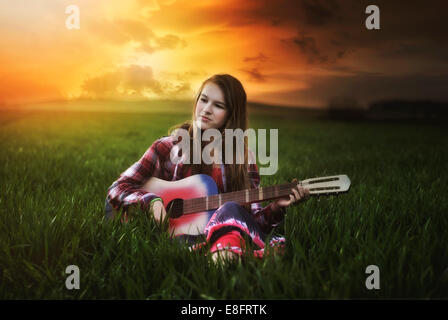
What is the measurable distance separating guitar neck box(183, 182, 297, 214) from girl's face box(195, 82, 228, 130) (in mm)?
483

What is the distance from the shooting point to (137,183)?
89.0 inches

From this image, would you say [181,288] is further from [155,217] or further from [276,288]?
[155,217]

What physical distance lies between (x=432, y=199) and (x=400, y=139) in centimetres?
511

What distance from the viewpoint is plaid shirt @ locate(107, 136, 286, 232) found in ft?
6.98

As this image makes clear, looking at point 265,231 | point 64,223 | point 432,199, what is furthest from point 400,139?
point 64,223

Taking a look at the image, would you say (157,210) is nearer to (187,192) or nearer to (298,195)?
(187,192)

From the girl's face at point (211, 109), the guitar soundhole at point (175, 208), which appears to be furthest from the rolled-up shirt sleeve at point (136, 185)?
the girl's face at point (211, 109)

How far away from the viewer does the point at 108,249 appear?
1707 millimetres

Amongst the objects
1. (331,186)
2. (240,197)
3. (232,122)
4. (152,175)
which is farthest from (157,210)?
(331,186)

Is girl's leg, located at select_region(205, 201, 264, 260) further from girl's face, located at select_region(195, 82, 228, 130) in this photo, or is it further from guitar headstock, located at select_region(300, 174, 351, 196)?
girl's face, located at select_region(195, 82, 228, 130)

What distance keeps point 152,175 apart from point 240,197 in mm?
656

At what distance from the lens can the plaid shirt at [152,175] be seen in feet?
6.98

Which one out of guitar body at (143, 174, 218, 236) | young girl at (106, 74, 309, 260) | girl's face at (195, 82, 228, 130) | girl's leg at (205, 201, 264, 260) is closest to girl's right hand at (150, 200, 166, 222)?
young girl at (106, 74, 309, 260)
